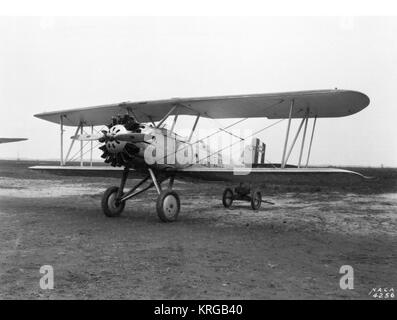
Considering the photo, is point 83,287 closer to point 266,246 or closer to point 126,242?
point 126,242

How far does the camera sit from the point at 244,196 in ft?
40.6

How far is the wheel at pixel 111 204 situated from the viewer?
927 centimetres

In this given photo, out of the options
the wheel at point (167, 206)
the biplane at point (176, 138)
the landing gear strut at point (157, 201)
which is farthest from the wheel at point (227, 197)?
the wheel at point (167, 206)

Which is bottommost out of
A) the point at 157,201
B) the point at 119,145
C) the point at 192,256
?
the point at 192,256

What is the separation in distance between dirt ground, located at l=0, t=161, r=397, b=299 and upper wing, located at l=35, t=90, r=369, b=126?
268 cm

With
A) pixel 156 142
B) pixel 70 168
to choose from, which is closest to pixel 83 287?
pixel 156 142

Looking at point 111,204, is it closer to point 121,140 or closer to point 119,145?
point 119,145

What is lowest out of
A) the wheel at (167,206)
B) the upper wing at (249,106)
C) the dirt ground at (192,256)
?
the dirt ground at (192,256)

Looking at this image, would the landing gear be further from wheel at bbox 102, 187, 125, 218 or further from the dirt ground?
wheel at bbox 102, 187, 125, 218

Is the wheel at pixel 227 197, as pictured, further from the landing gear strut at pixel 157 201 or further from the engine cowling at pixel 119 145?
the engine cowling at pixel 119 145

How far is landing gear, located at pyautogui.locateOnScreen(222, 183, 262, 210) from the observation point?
11.9m

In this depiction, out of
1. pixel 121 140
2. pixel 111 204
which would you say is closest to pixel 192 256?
pixel 121 140

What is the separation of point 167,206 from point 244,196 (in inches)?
172
